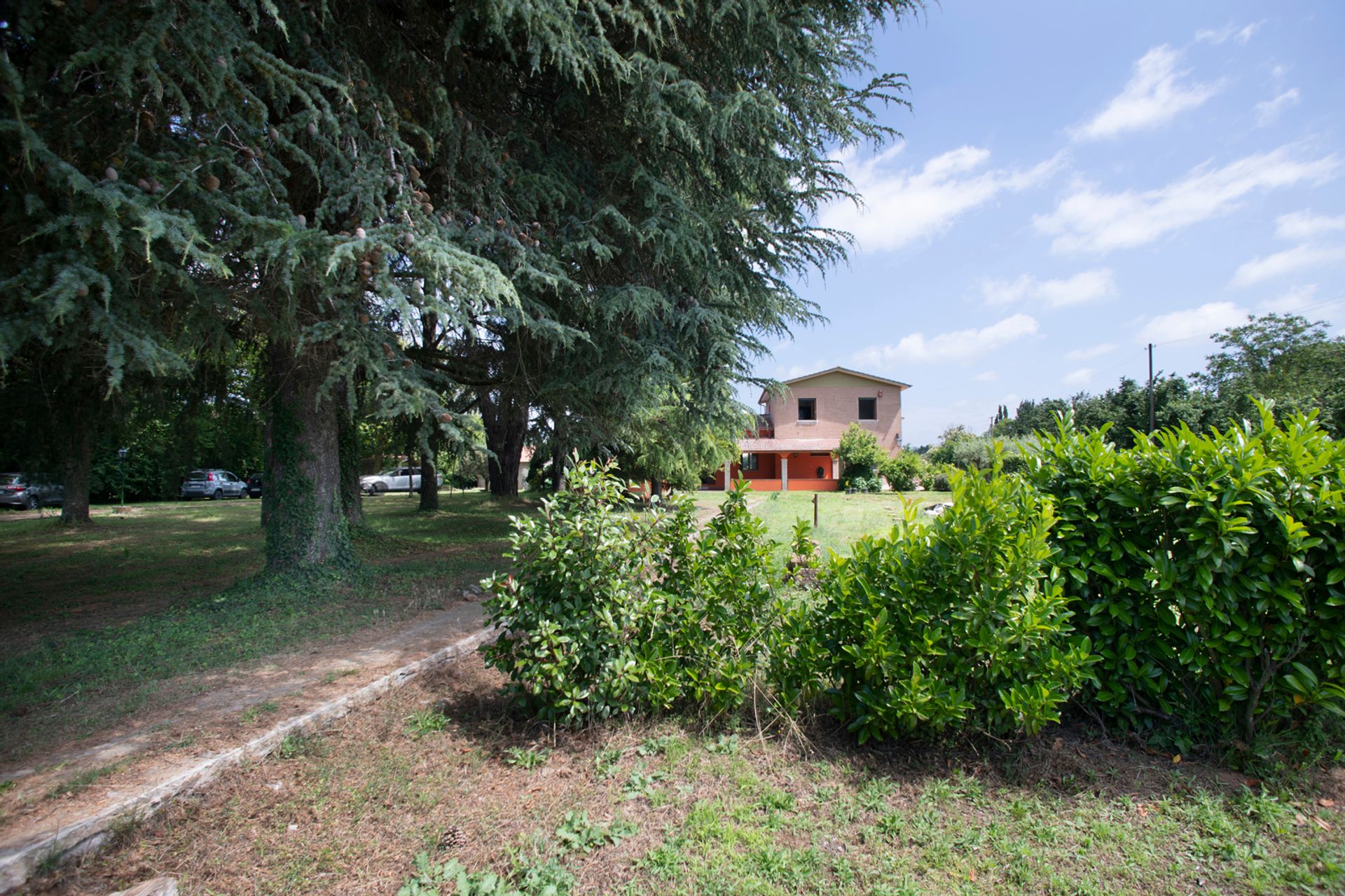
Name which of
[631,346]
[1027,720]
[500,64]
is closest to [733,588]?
[1027,720]

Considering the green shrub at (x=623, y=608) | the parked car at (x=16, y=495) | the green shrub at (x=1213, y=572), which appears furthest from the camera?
the parked car at (x=16, y=495)

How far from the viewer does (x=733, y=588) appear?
12.6 feet

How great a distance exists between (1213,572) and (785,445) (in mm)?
35646

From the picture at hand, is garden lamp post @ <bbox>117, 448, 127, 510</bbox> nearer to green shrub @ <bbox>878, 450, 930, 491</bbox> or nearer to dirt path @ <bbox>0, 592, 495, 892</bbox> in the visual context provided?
dirt path @ <bbox>0, 592, 495, 892</bbox>

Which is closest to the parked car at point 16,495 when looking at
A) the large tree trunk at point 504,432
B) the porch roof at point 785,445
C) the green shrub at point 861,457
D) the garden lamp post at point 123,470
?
the garden lamp post at point 123,470

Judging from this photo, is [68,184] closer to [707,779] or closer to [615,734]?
[615,734]

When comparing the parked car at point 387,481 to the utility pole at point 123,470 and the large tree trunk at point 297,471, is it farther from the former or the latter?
the large tree trunk at point 297,471

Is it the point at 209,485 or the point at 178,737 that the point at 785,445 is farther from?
the point at 178,737

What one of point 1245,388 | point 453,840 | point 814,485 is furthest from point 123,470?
point 1245,388

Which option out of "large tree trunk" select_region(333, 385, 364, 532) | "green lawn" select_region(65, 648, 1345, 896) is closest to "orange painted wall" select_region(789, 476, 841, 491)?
"large tree trunk" select_region(333, 385, 364, 532)

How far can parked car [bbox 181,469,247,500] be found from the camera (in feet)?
103

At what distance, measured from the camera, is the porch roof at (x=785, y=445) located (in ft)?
125

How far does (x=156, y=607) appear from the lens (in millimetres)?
7227

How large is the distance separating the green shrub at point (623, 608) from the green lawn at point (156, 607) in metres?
2.75
